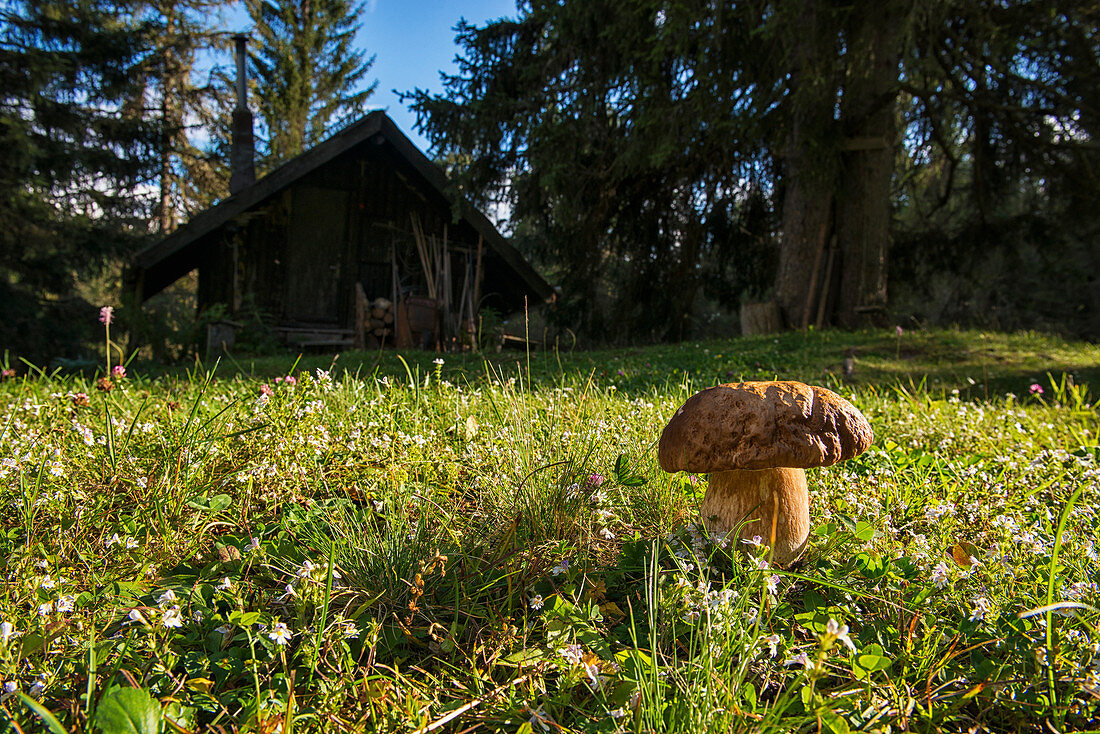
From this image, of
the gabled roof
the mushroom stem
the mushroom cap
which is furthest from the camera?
the gabled roof

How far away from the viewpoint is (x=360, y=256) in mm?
12461

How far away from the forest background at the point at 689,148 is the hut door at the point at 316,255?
2.13m

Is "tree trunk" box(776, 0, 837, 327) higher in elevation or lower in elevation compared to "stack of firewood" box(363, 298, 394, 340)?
higher

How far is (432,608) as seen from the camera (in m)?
1.82

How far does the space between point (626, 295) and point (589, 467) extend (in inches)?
442

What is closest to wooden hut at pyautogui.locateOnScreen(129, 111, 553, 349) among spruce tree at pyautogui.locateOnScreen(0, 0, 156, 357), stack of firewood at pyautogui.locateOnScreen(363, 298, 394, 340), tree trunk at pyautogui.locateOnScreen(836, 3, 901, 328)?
stack of firewood at pyautogui.locateOnScreen(363, 298, 394, 340)

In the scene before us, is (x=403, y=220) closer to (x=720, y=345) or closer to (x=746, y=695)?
(x=720, y=345)

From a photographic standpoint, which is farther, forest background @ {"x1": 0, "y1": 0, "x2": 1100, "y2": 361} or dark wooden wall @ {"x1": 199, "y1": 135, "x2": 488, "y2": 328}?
dark wooden wall @ {"x1": 199, "y1": 135, "x2": 488, "y2": 328}

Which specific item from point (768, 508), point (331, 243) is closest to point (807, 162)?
point (768, 508)

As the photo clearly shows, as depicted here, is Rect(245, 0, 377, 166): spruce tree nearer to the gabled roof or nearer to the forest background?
the forest background

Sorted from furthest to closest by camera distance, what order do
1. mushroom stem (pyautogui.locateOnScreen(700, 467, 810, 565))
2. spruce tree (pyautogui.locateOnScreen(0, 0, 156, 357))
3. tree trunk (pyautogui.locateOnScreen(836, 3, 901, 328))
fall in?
spruce tree (pyautogui.locateOnScreen(0, 0, 156, 357)), tree trunk (pyautogui.locateOnScreen(836, 3, 901, 328)), mushroom stem (pyautogui.locateOnScreen(700, 467, 810, 565))

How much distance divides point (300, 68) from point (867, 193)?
22630 mm

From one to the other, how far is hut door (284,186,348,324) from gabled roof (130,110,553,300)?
96cm

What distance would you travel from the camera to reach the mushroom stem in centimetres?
194
